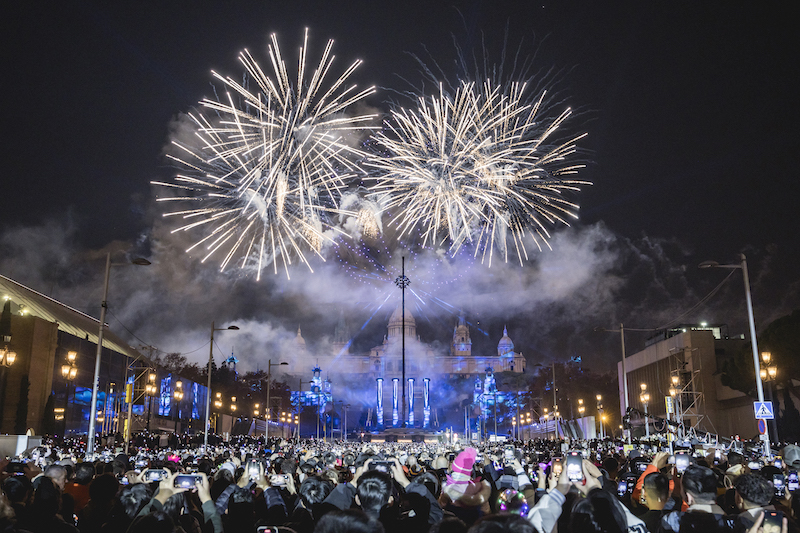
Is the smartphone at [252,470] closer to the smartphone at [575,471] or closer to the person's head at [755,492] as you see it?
the smartphone at [575,471]

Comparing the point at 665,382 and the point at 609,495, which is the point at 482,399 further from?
the point at 609,495

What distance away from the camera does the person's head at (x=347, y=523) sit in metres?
3.28

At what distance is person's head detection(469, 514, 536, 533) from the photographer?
3.01 meters

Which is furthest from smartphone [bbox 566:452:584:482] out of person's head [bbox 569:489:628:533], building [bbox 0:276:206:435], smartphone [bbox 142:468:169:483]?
building [bbox 0:276:206:435]

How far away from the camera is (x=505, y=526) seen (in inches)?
119

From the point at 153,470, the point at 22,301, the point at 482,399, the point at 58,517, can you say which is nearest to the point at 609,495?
the point at 58,517

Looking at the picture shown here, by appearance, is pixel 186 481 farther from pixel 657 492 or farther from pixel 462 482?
pixel 657 492

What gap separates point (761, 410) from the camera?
71.6 ft

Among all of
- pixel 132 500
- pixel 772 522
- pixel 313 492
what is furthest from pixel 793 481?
pixel 132 500

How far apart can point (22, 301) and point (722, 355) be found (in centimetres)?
6126

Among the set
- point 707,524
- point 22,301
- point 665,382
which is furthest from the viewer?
point 665,382

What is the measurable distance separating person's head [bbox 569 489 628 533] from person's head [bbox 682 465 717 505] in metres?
1.66

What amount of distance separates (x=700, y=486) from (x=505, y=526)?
3.64 meters

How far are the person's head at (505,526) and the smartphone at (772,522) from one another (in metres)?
2.81
